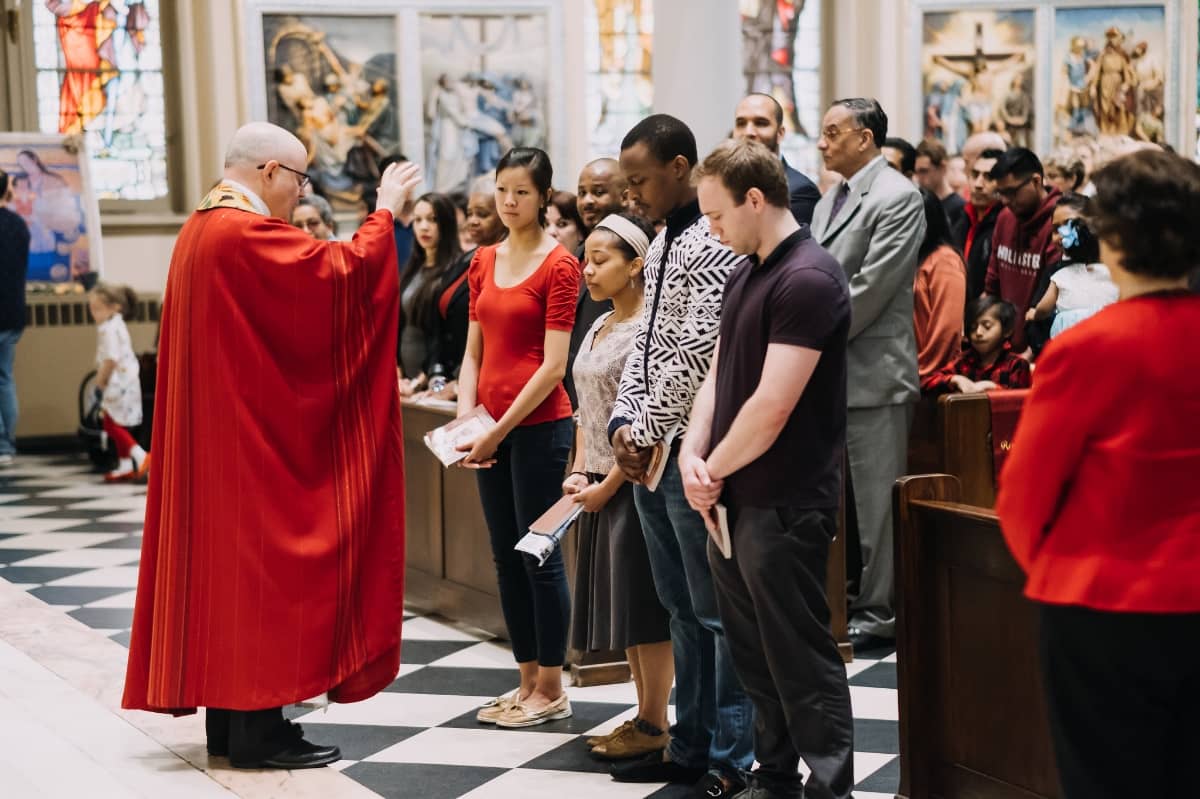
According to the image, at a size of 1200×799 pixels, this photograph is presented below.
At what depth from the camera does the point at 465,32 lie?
12.3 m

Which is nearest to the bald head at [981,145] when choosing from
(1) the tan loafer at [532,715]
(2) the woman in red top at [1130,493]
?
(1) the tan loafer at [532,715]

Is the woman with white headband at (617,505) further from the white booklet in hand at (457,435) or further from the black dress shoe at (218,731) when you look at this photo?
the black dress shoe at (218,731)

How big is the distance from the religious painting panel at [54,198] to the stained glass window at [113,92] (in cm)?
103

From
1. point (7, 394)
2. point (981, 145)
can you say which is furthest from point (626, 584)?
point (7, 394)

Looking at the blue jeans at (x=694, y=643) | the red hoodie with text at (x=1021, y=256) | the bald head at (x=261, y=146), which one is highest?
the bald head at (x=261, y=146)

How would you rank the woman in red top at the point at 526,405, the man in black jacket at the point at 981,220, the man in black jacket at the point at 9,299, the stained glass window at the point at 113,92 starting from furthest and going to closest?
the stained glass window at the point at 113,92, the man in black jacket at the point at 9,299, the man in black jacket at the point at 981,220, the woman in red top at the point at 526,405

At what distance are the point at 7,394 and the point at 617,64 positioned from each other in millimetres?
5445

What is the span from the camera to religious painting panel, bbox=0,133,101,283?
11.2m

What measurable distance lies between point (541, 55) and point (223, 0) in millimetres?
2385

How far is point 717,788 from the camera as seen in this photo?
3.99 metres

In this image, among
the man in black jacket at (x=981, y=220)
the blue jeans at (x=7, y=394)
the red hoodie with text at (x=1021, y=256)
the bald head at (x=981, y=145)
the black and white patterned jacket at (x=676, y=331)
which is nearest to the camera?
the black and white patterned jacket at (x=676, y=331)

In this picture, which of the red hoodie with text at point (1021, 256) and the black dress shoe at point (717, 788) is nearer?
the black dress shoe at point (717, 788)

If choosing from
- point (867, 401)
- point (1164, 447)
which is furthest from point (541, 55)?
point (1164, 447)

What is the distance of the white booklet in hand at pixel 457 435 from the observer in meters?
4.72
